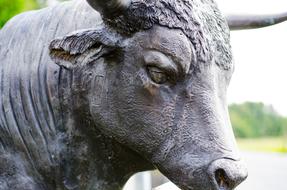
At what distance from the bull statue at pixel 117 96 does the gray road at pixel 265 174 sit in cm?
247

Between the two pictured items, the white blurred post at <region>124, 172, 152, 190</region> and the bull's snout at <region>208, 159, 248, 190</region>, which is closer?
the bull's snout at <region>208, 159, 248, 190</region>

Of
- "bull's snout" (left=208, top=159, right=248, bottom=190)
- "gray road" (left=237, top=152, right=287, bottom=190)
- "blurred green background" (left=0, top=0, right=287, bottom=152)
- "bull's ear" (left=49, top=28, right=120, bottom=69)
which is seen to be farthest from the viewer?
"blurred green background" (left=0, top=0, right=287, bottom=152)

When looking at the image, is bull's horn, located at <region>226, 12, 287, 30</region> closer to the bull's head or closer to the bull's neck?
the bull's head

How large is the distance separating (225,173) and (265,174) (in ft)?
12.4

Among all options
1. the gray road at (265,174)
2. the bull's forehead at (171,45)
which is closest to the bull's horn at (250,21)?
the bull's forehead at (171,45)

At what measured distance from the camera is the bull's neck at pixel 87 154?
0.99m

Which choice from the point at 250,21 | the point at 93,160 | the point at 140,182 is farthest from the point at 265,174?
the point at 93,160

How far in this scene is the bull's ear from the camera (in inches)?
35.6

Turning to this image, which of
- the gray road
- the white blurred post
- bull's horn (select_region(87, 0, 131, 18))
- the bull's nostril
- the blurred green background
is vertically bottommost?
the blurred green background

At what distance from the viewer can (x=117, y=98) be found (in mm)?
914

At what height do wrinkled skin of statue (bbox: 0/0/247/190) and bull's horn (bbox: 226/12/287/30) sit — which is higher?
bull's horn (bbox: 226/12/287/30)

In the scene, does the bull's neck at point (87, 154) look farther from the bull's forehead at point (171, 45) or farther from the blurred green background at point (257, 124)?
the blurred green background at point (257, 124)

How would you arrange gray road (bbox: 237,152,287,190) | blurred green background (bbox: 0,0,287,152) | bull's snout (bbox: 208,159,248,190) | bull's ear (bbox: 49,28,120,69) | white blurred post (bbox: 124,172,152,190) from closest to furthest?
bull's snout (bbox: 208,159,248,190)
bull's ear (bbox: 49,28,120,69)
white blurred post (bbox: 124,172,152,190)
gray road (bbox: 237,152,287,190)
blurred green background (bbox: 0,0,287,152)

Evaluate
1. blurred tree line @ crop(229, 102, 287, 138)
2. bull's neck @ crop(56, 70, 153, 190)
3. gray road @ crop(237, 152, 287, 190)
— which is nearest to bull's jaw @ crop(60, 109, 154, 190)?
bull's neck @ crop(56, 70, 153, 190)
